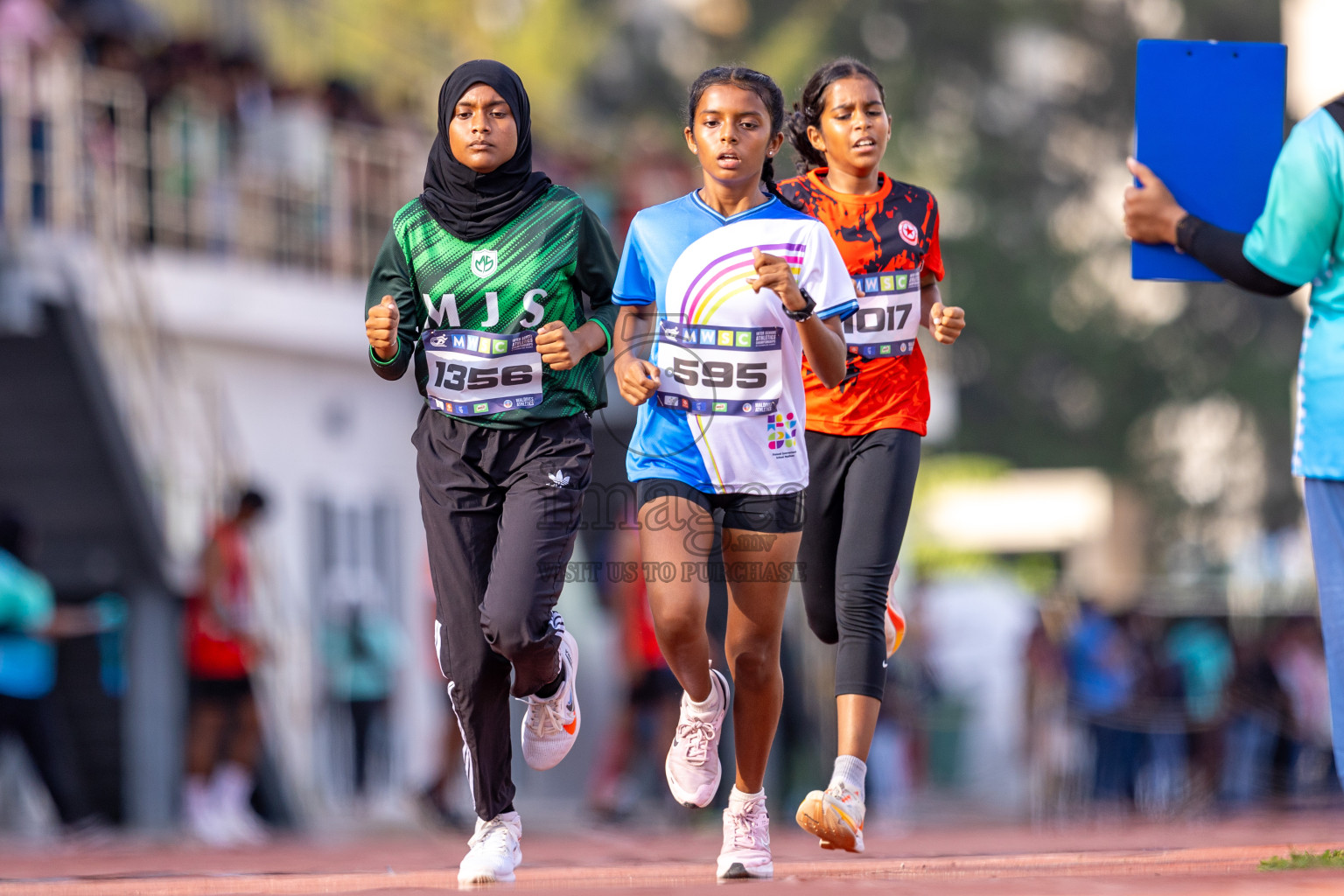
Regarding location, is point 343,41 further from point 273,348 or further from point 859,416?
point 859,416

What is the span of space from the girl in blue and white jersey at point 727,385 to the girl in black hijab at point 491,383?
0.76 feet

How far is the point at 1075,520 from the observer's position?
3450 centimetres

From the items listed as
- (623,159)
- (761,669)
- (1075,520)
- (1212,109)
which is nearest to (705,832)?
(761,669)

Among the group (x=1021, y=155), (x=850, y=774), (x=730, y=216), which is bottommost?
(x=850, y=774)

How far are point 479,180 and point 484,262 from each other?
0.92ft

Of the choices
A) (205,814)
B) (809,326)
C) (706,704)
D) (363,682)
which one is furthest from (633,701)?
(809,326)

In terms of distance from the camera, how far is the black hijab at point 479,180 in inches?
247

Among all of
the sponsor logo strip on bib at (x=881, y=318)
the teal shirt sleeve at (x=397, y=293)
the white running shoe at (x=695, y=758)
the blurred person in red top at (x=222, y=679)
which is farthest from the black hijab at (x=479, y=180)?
the blurred person in red top at (x=222, y=679)

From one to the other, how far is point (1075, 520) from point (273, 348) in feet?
66.6

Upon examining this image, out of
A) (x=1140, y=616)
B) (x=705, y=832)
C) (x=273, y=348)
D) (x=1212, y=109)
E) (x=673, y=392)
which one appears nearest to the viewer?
(x=673, y=392)

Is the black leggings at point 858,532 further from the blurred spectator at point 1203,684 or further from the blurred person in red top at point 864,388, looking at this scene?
the blurred spectator at point 1203,684

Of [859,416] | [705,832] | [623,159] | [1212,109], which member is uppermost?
[623,159]

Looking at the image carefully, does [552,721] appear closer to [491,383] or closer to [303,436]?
[491,383]

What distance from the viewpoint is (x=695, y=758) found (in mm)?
6543
